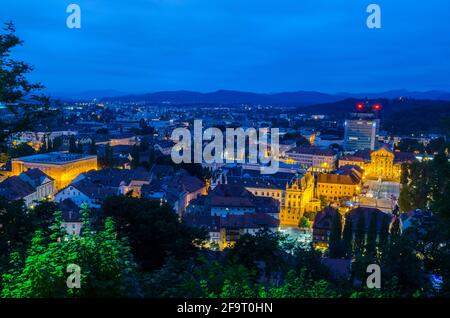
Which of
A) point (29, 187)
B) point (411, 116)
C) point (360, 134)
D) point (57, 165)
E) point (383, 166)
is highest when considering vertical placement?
point (411, 116)

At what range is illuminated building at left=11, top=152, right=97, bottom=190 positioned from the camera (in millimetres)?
43594

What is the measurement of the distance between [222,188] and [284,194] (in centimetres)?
674

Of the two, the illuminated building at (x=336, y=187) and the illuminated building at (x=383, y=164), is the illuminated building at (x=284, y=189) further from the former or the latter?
the illuminated building at (x=383, y=164)

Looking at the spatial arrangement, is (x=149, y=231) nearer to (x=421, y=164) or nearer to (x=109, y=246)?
(x=109, y=246)

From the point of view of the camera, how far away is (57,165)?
43.8 m

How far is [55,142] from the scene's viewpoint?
5900cm

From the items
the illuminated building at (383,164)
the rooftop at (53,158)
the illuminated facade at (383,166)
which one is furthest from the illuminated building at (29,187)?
the illuminated facade at (383,166)

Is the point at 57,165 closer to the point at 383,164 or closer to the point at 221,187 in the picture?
the point at 221,187

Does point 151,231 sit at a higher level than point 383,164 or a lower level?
higher

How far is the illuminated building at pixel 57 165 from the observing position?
43594 mm

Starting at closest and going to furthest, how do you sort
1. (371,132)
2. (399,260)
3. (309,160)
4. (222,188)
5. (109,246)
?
(109,246), (399,260), (222,188), (309,160), (371,132)

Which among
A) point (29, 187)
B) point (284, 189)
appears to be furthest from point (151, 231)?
point (284, 189)

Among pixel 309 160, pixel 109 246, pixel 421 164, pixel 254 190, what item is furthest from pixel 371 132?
pixel 109 246

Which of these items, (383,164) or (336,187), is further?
(383,164)
